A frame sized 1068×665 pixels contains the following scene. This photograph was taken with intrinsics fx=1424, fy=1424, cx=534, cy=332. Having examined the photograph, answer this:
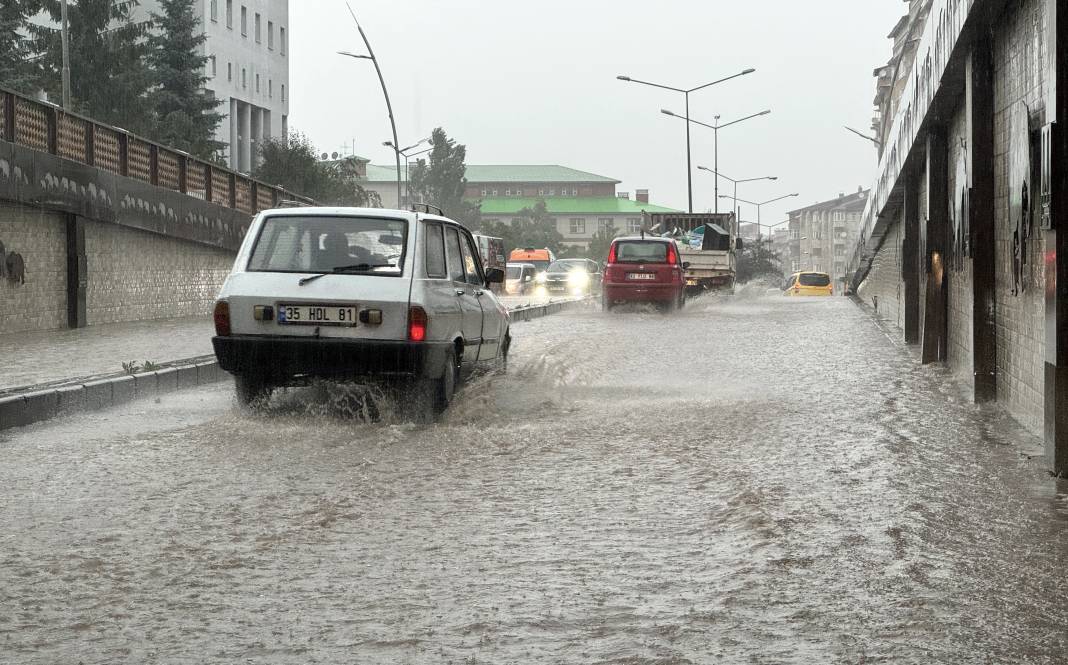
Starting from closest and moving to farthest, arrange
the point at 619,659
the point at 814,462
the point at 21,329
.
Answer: the point at 619,659, the point at 814,462, the point at 21,329

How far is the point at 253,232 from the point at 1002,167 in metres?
5.76

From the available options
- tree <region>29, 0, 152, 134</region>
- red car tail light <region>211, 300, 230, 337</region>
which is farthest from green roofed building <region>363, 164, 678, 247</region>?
red car tail light <region>211, 300, 230, 337</region>

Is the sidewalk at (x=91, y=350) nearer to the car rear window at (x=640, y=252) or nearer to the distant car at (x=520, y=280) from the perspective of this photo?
the car rear window at (x=640, y=252)

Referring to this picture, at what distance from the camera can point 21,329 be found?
67.4ft

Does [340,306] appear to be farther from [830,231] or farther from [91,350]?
[830,231]

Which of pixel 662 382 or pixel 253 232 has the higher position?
pixel 253 232

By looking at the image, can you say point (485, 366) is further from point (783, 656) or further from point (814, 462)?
point (783, 656)

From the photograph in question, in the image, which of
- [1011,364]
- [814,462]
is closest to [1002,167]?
[1011,364]

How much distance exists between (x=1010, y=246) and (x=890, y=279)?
20.2 metres

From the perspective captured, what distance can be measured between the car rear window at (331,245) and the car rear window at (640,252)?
20.1 metres

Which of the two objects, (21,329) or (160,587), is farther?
(21,329)

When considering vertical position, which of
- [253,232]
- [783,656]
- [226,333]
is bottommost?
[783,656]

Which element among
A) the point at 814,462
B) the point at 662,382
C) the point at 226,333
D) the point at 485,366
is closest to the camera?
the point at 814,462

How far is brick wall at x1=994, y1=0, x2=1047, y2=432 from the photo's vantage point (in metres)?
9.38
